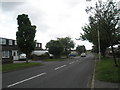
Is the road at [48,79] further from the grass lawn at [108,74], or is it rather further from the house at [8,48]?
the house at [8,48]

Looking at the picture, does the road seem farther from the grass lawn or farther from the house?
A: the house

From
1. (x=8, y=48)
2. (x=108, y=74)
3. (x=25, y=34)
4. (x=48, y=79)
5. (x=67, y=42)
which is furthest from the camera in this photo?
(x=67, y=42)

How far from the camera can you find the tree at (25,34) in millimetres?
24562

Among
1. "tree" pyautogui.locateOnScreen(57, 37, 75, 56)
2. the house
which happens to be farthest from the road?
"tree" pyautogui.locateOnScreen(57, 37, 75, 56)

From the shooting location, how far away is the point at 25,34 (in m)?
24.8

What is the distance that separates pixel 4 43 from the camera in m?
42.4

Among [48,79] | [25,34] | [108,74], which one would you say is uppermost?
[25,34]

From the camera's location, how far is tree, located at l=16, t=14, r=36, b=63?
24562 millimetres

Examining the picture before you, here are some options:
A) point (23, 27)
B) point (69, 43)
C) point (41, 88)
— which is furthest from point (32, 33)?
point (69, 43)

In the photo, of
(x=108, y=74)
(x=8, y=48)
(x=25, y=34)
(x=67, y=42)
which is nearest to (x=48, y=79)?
(x=108, y=74)

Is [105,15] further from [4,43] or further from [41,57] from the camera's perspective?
[4,43]

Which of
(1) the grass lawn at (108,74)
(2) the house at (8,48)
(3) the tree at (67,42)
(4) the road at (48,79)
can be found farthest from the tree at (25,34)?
(3) the tree at (67,42)

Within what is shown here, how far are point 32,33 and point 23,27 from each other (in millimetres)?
1629

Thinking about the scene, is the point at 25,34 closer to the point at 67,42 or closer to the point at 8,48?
the point at 8,48
